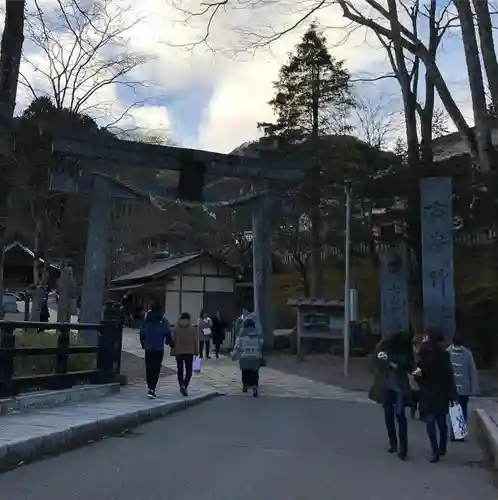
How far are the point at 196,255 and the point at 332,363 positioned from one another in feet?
64.8

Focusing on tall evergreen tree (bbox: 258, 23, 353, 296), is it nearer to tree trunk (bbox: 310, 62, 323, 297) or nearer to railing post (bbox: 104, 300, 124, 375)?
tree trunk (bbox: 310, 62, 323, 297)

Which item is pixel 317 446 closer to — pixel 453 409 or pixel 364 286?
pixel 453 409

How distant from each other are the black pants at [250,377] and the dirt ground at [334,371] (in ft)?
10.1

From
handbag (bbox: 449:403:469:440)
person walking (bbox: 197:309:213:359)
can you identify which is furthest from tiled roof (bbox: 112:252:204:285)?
handbag (bbox: 449:403:469:440)

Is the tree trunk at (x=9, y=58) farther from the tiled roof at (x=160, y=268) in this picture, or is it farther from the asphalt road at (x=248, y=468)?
the tiled roof at (x=160, y=268)

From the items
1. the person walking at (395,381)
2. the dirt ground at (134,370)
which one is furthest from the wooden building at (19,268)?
the person walking at (395,381)

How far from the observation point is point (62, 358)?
12.2 m

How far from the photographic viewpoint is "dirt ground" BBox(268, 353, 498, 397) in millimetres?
19000

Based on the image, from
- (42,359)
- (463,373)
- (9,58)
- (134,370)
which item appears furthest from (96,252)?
(463,373)

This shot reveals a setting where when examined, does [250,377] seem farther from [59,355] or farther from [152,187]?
[152,187]

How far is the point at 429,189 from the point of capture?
59.8 ft

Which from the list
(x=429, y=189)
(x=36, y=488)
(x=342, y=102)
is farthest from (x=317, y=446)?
(x=342, y=102)

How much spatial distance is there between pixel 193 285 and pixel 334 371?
21754 millimetres

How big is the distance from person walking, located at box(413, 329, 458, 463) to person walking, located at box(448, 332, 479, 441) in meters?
1.54
